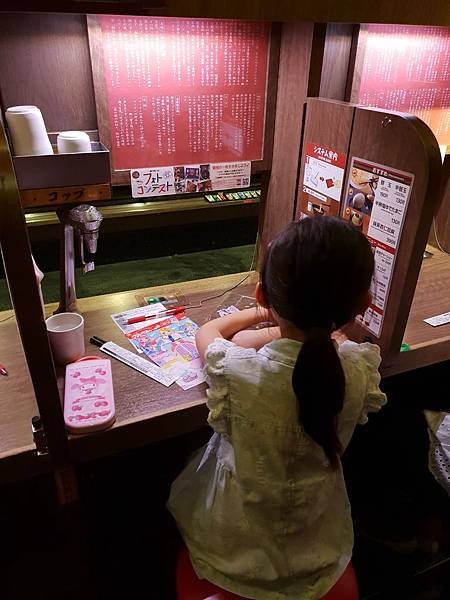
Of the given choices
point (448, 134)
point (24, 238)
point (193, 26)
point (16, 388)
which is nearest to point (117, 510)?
point (16, 388)

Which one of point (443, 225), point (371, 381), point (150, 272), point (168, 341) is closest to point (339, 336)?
point (371, 381)

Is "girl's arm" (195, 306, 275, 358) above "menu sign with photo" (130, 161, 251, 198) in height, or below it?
below

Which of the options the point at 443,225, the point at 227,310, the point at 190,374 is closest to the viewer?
the point at 190,374

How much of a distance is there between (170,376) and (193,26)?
1.05m

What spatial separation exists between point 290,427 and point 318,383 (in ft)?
0.46

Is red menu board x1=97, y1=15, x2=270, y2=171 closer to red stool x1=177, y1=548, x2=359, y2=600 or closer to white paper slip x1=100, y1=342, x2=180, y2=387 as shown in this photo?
white paper slip x1=100, y1=342, x2=180, y2=387

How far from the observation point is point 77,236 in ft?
5.16

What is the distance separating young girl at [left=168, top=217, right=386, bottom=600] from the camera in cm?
91

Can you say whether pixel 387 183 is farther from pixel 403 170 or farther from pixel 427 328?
pixel 427 328

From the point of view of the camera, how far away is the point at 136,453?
1.95 metres

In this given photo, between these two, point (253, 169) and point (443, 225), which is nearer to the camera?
point (253, 169)

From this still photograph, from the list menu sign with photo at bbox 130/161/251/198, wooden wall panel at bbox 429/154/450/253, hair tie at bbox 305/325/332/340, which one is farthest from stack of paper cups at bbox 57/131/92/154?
wooden wall panel at bbox 429/154/450/253

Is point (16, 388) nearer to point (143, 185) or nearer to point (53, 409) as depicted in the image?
point (53, 409)

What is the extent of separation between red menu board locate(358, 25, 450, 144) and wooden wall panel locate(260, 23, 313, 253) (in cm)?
30
